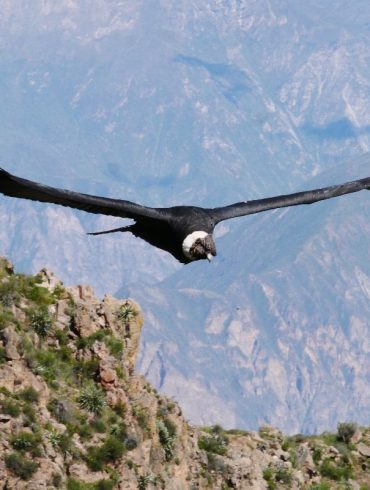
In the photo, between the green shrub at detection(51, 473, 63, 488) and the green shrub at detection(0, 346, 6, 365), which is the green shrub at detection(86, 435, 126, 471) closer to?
the green shrub at detection(51, 473, 63, 488)

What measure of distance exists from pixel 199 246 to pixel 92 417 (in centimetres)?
1992

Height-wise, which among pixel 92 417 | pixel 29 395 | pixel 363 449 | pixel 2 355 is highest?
pixel 363 449

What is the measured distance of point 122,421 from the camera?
144 feet

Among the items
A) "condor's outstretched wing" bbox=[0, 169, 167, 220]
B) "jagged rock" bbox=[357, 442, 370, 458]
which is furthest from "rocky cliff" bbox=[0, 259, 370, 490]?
"condor's outstretched wing" bbox=[0, 169, 167, 220]

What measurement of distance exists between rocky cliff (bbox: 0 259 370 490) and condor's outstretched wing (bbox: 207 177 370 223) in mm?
12891

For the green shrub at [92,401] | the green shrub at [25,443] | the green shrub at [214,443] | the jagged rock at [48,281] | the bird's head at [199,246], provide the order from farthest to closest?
the green shrub at [214,443]
the jagged rock at [48,281]
the green shrub at [92,401]
the green shrub at [25,443]
the bird's head at [199,246]

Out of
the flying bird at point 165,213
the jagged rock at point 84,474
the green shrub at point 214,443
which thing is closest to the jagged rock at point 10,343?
the jagged rock at point 84,474

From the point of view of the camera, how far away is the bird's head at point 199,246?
2430cm

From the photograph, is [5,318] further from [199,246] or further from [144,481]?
[199,246]

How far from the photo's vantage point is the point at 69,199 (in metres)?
23.5

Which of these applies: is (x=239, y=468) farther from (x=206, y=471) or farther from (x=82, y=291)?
(x=82, y=291)

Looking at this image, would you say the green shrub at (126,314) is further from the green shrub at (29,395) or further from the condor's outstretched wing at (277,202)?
the condor's outstretched wing at (277,202)

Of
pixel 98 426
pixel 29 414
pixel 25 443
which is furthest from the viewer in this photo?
pixel 98 426

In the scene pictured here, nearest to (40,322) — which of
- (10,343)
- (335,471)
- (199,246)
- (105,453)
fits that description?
(10,343)
